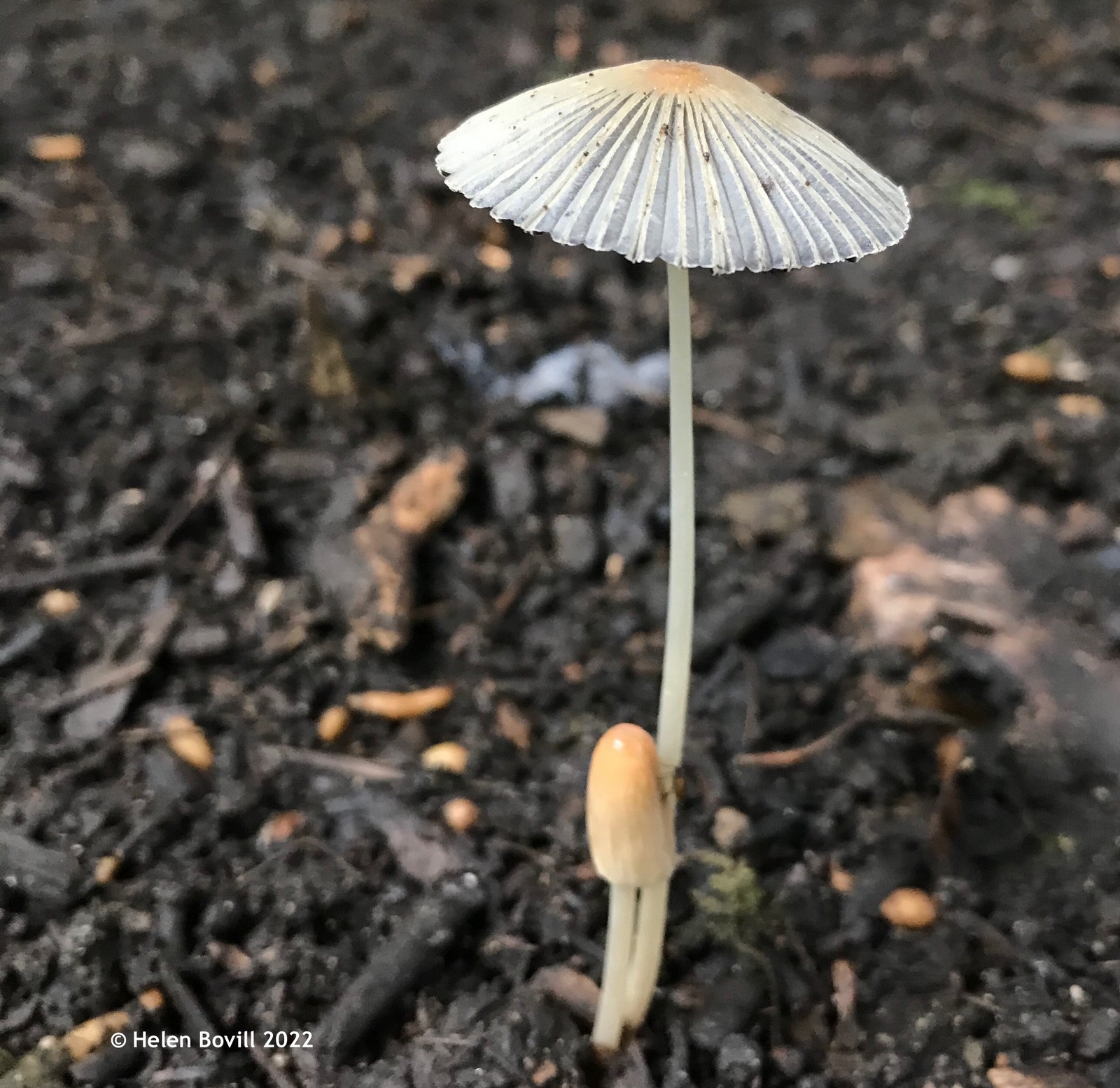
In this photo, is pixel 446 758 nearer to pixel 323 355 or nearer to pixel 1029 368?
pixel 323 355

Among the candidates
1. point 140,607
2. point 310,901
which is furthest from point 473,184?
point 140,607

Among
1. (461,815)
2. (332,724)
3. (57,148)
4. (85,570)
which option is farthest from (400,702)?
(57,148)

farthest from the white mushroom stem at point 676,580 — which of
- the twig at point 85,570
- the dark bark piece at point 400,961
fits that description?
the twig at point 85,570

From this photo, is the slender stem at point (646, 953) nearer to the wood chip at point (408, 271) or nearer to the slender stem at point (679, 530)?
the slender stem at point (679, 530)

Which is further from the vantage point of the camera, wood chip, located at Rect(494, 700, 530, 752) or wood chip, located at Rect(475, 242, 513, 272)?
wood chip, located at Rect(475, 242, 513, 272)

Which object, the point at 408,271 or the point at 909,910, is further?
the point at 408,271

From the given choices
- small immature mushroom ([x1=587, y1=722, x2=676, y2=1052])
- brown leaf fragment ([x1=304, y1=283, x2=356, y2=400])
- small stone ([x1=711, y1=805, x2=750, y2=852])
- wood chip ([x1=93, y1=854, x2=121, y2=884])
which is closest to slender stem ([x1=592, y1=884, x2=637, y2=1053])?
small immature mushroom ([x1=587, y1=722, x2=676, y2=1052])

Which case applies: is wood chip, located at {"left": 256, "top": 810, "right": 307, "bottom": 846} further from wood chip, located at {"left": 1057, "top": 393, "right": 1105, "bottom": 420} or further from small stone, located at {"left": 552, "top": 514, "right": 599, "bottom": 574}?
wood chip, located at {"left": 1057, "top": 393, "right": 1105, "bottom": 420}
